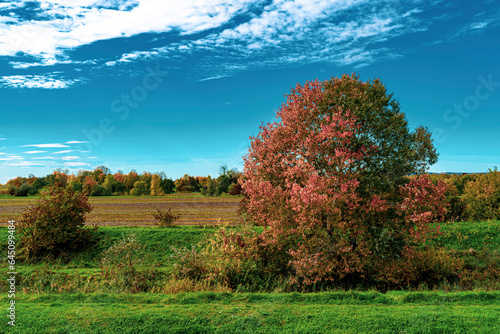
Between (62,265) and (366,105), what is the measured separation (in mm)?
17414

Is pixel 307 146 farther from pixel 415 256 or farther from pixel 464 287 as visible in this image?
pixel 464 287

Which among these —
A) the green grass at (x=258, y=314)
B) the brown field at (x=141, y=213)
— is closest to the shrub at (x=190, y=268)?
the brown field at (x=141, y=213)

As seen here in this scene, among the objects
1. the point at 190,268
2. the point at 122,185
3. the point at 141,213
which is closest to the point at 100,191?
the point at 122,185

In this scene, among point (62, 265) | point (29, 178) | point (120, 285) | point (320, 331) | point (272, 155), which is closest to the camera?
point (320, 331)

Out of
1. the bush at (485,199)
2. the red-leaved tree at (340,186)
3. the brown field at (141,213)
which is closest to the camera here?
the red-leaved tree at (340,186)

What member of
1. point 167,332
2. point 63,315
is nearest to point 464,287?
point 167,332

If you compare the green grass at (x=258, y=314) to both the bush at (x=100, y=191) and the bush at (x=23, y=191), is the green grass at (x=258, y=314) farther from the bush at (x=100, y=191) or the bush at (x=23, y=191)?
the bush at (x=23, y=191)

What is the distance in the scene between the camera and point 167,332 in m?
6.49

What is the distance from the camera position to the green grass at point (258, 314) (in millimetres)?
6594

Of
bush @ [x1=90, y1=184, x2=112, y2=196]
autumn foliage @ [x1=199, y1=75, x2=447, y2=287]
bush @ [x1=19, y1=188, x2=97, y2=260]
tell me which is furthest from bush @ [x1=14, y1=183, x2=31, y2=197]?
autumn foliage @ [x1=199, y1=75, x2=447, y2=287]

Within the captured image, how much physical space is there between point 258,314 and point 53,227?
16171 mm

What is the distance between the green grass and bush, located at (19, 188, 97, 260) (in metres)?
10.7

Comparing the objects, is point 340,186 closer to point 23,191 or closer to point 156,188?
point 156,188

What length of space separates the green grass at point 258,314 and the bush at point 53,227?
10.7 meters
